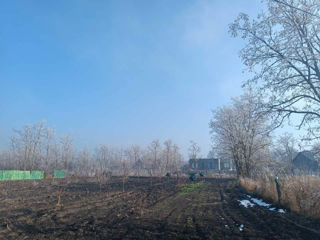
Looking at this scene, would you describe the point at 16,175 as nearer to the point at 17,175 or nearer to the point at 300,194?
the point at 17,175

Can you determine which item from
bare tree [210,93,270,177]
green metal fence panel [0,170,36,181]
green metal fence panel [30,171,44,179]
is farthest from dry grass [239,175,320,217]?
green metal fence panel [30,171,44,179]

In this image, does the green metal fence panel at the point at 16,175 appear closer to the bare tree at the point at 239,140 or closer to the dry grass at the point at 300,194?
the bare tree at the point at 239,140

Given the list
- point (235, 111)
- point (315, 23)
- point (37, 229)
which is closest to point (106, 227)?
point (37, 229)

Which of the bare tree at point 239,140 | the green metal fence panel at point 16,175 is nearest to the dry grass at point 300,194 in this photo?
the bare tree at point 239,140

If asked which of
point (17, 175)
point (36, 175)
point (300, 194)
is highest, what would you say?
point (300, 194)

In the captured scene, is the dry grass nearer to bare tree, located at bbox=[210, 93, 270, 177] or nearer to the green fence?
bare tree, located at bbox=[210, 93, 270, 177]

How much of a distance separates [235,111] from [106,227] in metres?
27.3

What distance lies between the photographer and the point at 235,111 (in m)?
32.7

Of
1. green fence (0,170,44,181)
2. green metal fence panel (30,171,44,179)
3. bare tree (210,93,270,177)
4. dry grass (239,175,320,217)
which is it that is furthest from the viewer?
green metal fence panel (30,171,44,179)

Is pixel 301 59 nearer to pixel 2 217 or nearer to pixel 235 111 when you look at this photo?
pixel 2 217

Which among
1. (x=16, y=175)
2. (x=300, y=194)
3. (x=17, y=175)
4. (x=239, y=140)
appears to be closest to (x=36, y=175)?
(x=17, y=175)

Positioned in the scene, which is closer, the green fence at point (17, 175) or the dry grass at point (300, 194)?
the dry grass at point (300, 194)

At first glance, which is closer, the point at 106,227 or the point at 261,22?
the point at 106,227

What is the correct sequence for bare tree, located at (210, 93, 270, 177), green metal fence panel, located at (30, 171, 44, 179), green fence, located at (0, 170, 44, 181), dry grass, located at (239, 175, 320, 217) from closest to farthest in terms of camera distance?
dry grass, located at (239, 175, 320, 217) < bare tree, located at (210, 93, 270, 177) < green fence, located at (0, 170, 44, 181) < green metal fence panel, located at (30, 171, 44, 179)
